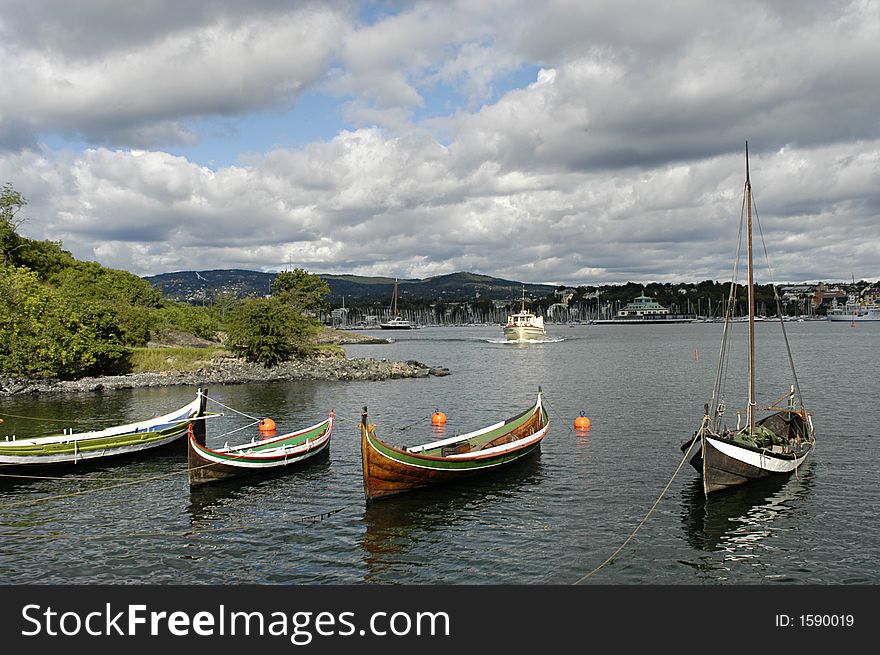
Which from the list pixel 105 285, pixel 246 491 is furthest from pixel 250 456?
pixel 105 285

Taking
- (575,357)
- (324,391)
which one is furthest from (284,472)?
(575,357)

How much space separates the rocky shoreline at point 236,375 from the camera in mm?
57719

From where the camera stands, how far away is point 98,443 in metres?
27.8

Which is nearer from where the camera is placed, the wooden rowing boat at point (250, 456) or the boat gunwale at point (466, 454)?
the boat gunwale at point (466, 454)

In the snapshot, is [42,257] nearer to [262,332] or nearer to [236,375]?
[262,332]

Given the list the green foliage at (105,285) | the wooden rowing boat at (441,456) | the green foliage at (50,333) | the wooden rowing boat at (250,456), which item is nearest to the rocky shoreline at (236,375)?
the green foliage at (50,333)

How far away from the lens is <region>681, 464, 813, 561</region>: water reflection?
18812mm

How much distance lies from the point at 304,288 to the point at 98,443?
3449 inches

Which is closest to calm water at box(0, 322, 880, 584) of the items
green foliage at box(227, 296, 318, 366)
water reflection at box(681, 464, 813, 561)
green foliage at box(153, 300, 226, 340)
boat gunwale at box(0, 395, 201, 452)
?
water reflection at box(681, 464, 813, 561)

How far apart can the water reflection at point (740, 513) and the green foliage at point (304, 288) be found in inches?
3462

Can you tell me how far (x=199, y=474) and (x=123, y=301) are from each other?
63.9 meters

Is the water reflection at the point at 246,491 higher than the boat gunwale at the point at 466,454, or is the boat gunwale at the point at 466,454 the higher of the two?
the boat gunwale at the point at 466,454

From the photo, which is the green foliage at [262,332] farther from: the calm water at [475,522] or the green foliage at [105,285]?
the calm water at [475,522]

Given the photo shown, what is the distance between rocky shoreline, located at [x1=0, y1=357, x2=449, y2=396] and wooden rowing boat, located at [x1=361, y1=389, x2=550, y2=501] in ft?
121
